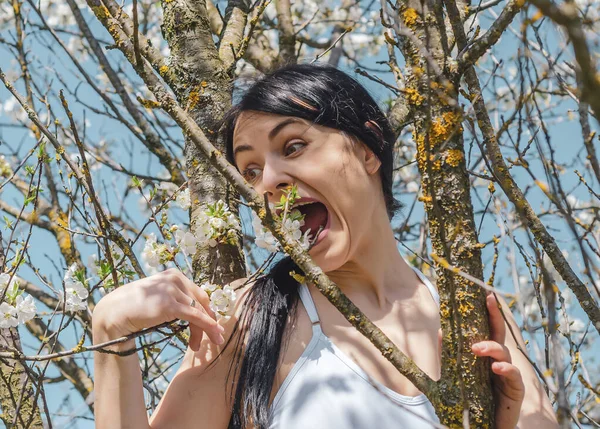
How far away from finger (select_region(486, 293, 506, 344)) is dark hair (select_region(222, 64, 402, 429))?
0.59 meters

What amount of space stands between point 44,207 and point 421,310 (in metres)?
2.24

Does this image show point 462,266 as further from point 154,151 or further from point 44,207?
point 44,207

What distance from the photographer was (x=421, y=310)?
6.24 feet

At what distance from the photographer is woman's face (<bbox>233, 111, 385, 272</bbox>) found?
5.67 ft

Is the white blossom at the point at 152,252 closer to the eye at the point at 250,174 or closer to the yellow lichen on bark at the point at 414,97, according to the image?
the eye at the point at 250,174

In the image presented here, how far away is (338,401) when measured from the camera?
1.64m

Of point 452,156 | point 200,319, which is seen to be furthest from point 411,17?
point 200,319

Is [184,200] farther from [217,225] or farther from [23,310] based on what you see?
[23,310]

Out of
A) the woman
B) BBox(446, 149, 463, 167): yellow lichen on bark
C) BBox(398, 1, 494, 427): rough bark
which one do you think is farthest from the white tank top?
BBox(446, 149, 463, 167): yellow lichen on bark

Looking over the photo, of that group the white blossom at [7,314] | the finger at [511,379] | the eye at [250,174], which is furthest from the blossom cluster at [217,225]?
the finger at [511,379]

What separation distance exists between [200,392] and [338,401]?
12.7 inches

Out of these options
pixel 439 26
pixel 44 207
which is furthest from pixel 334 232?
pixel 44 207

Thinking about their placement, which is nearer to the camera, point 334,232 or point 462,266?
point 462,266

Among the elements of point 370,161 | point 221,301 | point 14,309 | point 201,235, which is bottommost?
point 221,301
